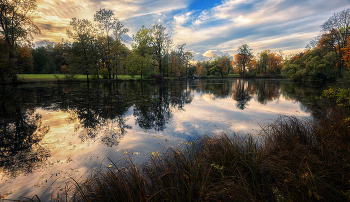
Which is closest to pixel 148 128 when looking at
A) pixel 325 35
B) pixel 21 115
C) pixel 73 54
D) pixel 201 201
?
pixel 201 201

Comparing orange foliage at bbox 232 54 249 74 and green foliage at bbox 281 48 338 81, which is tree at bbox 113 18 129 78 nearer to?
green foliage at bbox 281 48 338 81

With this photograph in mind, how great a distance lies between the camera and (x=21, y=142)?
6184mm

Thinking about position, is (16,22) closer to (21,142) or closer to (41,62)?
(21,142)

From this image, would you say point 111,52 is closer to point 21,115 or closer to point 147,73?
point 147,73

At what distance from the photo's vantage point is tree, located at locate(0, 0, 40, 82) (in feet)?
85.7

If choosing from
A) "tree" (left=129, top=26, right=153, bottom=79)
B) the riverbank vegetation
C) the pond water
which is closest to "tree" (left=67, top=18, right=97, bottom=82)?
the riverbank vegetation

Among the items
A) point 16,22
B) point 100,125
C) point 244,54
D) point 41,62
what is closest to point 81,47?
point 16,22

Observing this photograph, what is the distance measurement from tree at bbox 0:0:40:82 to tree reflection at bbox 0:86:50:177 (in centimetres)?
2429

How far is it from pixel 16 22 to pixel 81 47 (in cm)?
1014

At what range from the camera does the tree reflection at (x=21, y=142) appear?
15.3ft

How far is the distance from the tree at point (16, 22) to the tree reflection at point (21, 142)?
24.3 metres

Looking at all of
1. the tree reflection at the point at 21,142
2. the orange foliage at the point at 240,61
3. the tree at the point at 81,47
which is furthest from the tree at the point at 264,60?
the tree reflection at the point at 21,142

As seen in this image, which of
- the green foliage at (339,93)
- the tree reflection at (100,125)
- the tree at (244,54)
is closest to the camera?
the green foliage at (339,93)

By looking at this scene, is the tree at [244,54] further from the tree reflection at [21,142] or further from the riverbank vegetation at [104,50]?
the tree reflection at [21,142]
